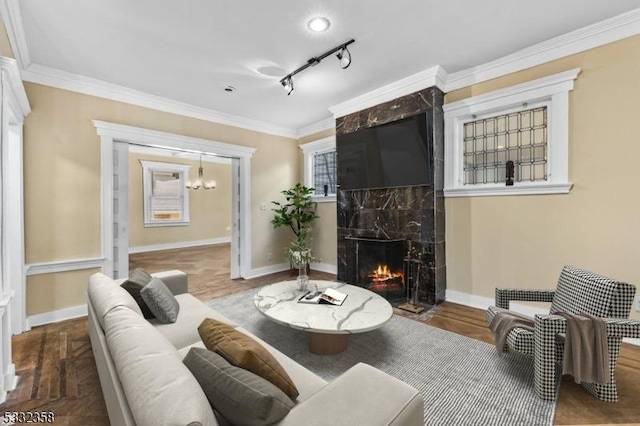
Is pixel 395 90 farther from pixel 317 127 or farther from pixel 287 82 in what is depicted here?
pixel 317 127

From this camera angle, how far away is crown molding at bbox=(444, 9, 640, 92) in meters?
2.57

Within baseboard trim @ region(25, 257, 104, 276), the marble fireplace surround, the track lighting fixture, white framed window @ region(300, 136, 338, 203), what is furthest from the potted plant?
baseboard trim @ region(25, 257, 104, 276)

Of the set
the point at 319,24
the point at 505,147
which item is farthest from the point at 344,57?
the point at 505,147

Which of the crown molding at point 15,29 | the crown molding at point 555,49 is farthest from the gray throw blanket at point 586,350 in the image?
the crown molding at point 15,29

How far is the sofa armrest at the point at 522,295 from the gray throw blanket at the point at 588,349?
0.53 metres

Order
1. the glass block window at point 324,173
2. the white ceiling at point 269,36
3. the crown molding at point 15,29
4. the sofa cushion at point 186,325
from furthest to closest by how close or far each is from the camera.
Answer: the glass block window at point 324,173
the white ceiling at point 269,36
the crown molding at point 15,29
the sofa cushion at point 186,325

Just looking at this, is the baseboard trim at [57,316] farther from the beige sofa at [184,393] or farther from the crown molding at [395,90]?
the crown molding at [395,90]

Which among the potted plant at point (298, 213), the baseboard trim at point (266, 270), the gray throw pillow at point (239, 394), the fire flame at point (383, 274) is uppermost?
the potted plant at point (298, 213)

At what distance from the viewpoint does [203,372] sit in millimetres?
1047

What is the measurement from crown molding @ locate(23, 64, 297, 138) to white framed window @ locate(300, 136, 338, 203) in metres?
1.03

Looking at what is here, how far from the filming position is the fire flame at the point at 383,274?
391 centimetres

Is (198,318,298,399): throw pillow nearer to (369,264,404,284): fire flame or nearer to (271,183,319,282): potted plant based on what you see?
(369,264,404,284): fire flame

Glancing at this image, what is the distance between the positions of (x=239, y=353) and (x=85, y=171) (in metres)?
3.67

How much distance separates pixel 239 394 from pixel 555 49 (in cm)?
403
